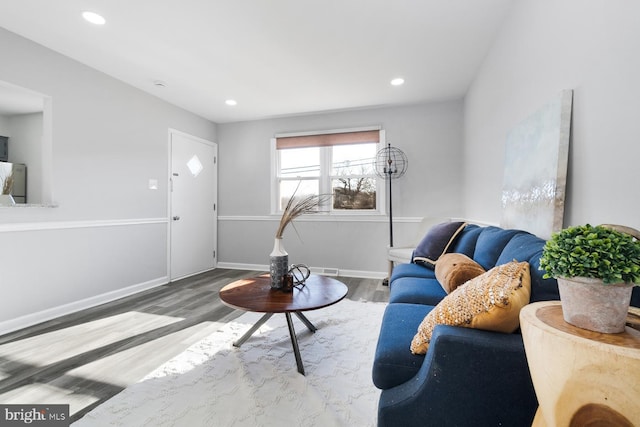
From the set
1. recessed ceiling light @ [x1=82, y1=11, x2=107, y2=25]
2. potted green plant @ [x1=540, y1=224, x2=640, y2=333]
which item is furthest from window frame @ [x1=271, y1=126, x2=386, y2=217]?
potted green plant @ [x1=540, y1=224, x2=640, y2=333]

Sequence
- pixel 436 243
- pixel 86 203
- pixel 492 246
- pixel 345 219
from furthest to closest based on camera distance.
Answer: pixel 345 219
pixel 86 203
pixel 436 243
pixel 492 246

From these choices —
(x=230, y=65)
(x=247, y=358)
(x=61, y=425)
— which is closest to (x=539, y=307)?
(x=247, y=358)

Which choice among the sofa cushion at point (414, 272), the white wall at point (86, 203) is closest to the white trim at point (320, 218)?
the white wall at point (86, 203)

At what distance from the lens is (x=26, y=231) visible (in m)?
2.52

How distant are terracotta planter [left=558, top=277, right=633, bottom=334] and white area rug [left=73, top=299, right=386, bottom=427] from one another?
111 cm

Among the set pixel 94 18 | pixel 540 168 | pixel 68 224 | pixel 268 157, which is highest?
pixel 94 18

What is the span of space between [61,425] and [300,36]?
292 cm

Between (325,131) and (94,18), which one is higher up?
(94,18)

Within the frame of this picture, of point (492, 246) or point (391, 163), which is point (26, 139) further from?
point (492, 246)

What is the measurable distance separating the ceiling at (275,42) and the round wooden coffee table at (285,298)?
6.69 feet

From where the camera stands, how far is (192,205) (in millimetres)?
4434

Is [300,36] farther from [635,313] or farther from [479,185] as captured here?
[635,313]

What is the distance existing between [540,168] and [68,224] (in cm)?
383

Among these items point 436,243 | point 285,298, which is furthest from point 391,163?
point 285,298
